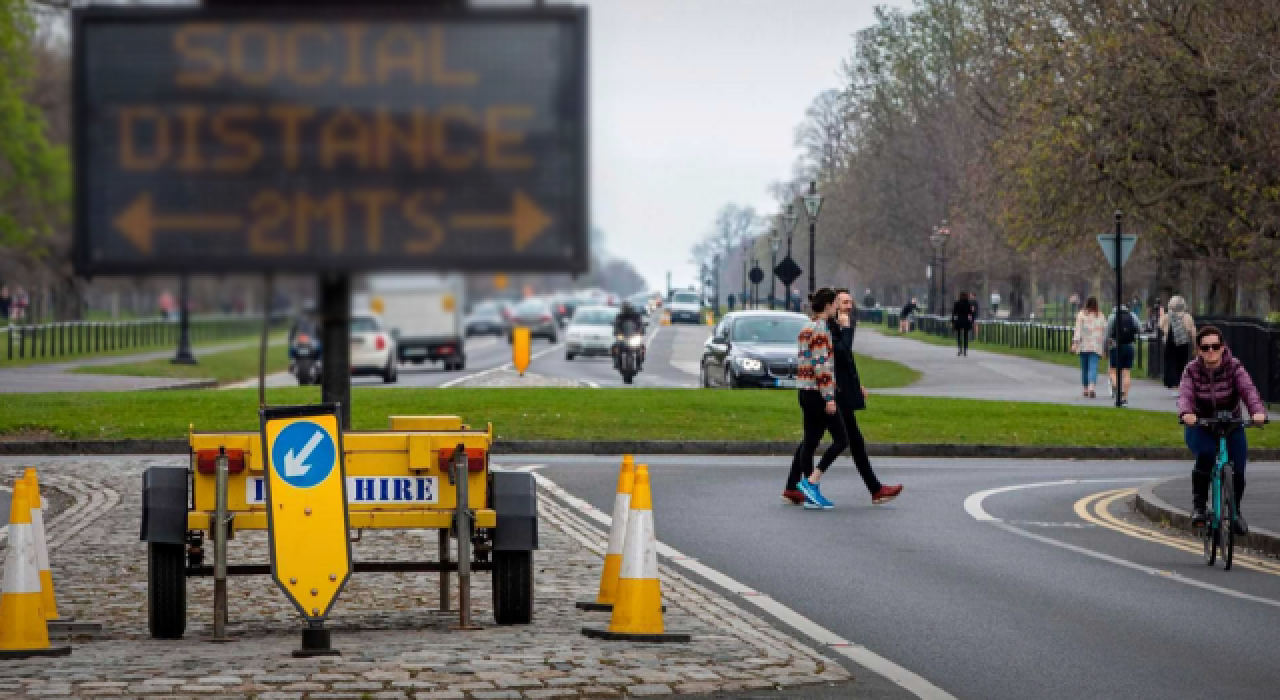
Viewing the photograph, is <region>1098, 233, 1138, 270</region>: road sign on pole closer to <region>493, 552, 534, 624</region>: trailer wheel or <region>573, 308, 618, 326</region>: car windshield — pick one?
<region>573, 308, 618, 326</region>: car windshield

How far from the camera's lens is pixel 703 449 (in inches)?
1091

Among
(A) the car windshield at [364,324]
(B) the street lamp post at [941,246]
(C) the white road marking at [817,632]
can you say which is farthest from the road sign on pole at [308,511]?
(B) the street lamp post at [941,246]

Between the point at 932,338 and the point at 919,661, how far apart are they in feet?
238

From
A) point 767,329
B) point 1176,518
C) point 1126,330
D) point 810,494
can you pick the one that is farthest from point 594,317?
point 1176,518

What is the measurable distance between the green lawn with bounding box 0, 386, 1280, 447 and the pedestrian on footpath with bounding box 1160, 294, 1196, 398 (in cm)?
508

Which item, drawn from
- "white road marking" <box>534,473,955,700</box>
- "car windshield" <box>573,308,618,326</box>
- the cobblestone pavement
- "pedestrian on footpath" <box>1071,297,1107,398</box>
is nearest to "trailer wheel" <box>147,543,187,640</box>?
the cobblestone pavement

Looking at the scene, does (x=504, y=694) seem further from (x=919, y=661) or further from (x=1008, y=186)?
(x=1008, y=186)

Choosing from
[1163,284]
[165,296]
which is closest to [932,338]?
[1163,284]

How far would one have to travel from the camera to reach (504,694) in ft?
28.5

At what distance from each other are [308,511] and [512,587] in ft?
5.07

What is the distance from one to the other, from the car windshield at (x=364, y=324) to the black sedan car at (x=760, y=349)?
1168 inches

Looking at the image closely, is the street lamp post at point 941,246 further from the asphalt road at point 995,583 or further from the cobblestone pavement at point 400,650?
the cobblestone pavement at point 400,650

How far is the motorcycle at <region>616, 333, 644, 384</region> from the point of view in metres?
46.5

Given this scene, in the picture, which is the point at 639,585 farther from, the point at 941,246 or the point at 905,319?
the point at 905,319
